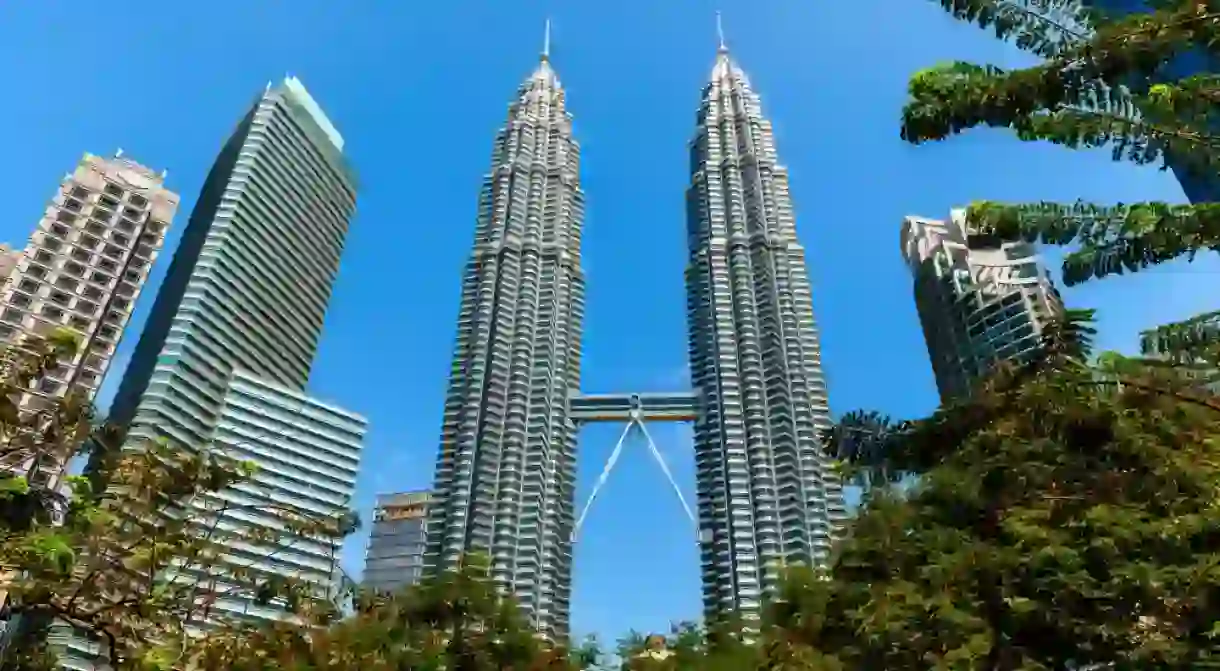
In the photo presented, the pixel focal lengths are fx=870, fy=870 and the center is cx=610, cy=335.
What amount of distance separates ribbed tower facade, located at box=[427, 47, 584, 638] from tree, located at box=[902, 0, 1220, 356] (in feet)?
146

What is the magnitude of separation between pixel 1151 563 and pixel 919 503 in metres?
3.95

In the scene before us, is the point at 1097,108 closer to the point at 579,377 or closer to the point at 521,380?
the point at 521,380

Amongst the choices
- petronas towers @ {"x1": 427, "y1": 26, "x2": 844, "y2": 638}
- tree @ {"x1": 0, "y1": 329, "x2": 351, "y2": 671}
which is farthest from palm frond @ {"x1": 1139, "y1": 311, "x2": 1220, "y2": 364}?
petronas towers @ {"x1": 427, "y1": 26, "x2": 844, "y2": 638}

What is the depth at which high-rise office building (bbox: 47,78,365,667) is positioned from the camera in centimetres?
7219

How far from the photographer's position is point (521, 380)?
66.2 metres

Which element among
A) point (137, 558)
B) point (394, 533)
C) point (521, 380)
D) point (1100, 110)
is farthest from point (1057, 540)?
point (394, 533)

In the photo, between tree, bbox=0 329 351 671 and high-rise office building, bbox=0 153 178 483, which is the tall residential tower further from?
tree, bbox=0 329 351 671

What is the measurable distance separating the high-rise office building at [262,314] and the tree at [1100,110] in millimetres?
65387

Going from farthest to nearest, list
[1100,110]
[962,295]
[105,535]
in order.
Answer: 1. [962,295]
2. [105,535]
3. [1100,110]

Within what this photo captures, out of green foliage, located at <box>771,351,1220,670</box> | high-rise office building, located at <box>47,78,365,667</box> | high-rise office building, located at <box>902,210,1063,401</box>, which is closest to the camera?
green foliage, located at <box>771,351,1220,670</box>

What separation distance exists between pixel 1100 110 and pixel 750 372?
2279 inches

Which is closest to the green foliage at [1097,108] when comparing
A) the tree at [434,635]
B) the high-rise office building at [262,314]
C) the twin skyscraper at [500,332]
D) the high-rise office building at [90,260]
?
the tree at [434,635]

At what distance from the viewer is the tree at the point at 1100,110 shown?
20.2 feet

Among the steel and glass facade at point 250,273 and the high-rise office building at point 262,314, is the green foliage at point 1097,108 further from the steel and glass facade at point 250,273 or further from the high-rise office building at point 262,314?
the high-rise office building at point 262,314
